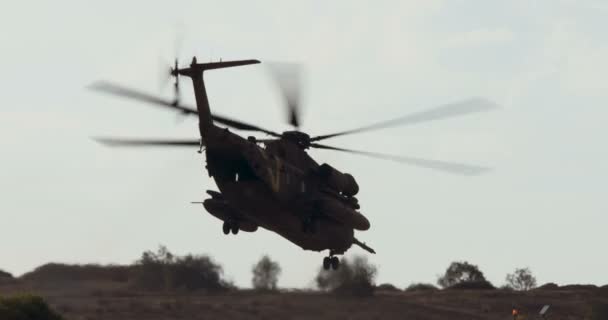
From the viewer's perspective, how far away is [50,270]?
188 ft

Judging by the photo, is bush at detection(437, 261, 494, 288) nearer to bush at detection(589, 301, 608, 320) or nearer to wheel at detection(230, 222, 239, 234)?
bush at detection(589, 301, 608, 320)

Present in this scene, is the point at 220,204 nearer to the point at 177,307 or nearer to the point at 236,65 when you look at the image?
the point at 236,65

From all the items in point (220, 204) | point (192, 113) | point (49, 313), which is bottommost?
point (49, 313)

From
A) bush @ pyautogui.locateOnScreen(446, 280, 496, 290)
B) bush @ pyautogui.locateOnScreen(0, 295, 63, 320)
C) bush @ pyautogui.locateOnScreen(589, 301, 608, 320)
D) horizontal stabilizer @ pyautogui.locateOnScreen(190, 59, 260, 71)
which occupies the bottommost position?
bush @ pyautogui.locateOnScreen(0, 295, 63, 320)

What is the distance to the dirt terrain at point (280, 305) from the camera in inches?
2571

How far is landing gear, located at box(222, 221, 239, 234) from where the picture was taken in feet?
133

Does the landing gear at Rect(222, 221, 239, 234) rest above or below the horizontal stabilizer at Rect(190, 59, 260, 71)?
below

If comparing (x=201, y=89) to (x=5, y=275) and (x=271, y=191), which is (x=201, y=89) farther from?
(x=5, y=275)

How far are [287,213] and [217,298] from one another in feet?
120

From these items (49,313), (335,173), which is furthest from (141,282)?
(335,173)

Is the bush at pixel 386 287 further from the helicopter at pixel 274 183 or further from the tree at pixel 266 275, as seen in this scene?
the helicopter at pixel 274 183

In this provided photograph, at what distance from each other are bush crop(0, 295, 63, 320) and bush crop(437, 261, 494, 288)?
54.4 metres

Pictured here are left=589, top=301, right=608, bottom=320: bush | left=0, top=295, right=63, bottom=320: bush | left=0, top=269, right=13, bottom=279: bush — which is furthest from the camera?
left=0, top=269, right=13, bottom=279: bush

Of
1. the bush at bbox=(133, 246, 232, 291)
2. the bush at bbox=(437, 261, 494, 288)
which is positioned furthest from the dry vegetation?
the bush at bbox=(437, 261, 494, 288)
